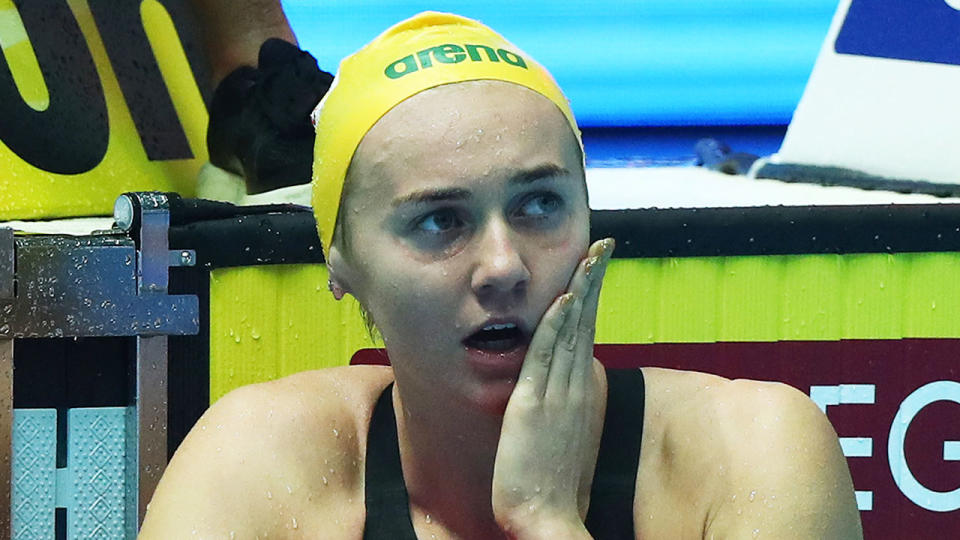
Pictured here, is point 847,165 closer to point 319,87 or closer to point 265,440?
point 319,87

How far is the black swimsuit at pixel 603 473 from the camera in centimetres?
165

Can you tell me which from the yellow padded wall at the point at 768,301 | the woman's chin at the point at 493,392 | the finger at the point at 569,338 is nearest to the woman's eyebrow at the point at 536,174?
the finger at the point at 569,338

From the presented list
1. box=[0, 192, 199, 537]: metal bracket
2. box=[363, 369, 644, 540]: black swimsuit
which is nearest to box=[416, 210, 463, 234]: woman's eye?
box=[363, 369, 644, 540]: black swimsuit

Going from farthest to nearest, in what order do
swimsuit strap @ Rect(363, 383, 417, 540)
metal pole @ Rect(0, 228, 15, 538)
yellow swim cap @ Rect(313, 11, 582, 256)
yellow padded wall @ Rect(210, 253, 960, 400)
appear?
yellow padded wall @ Rect(210, 253, 960, 400) → metal pole @ Rect(0, 228, 15, 538) → swimsuit strap @ Rect(363, 383, 417, 540) → yellow swim cap @ Rect(313, 11, 582, 256)

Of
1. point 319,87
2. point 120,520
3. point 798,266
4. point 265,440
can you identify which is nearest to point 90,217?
point 319,87

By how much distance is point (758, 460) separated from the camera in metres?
1.55

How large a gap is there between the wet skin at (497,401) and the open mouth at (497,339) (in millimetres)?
14

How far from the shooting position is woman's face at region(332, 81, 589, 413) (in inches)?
58.6

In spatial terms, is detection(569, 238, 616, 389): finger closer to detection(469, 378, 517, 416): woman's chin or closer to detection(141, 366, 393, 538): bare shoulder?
detection(469, 378, 517, 416): woman's chin

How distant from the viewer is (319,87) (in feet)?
8.78

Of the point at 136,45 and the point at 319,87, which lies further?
the point at 136,45

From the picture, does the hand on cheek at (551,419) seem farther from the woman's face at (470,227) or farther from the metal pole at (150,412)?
the metal pole at (150,412)

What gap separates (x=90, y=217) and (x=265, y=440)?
3.53 feet

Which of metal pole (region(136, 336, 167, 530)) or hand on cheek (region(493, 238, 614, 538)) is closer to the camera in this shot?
hand on cheek (region(493, 238, 614, 538))
